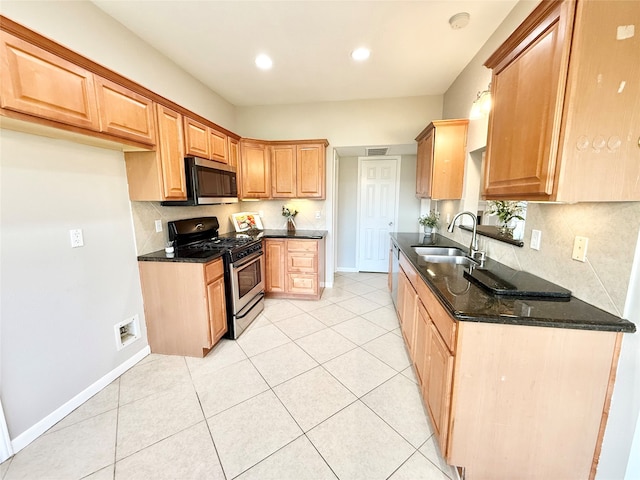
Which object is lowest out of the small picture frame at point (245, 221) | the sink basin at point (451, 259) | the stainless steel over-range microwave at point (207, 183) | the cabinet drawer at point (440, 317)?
the cabinet drawer at point (440, 317)

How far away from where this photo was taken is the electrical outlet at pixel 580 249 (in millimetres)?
1238

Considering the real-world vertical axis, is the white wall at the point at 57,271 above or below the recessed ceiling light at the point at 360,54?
below

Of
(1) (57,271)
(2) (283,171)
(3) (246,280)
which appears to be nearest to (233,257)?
(3) (246,280)

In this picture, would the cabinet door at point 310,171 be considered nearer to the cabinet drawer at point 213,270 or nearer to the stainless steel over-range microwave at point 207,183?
the stainless steel over-range microwave at point 207,183

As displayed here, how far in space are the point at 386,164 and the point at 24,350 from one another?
15.6 ft

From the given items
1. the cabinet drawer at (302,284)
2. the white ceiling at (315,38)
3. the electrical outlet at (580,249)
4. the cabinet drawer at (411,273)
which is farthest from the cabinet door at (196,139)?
the electrical outlet at (580,249)

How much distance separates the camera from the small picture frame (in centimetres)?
372

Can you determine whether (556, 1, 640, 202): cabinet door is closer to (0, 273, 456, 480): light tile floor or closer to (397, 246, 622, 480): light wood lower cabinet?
(397, 246, 622, 480): light wood lower cabinet

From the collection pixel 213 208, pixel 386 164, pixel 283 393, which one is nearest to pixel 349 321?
pixel 283 393

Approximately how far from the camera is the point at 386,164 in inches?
178

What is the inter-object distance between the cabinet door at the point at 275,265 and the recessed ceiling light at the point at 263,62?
209cm

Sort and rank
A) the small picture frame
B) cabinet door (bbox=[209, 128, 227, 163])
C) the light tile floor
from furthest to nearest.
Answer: the small picture frame, cabinet door (bbox=[209, 128, 227, 163]), the light tile floor

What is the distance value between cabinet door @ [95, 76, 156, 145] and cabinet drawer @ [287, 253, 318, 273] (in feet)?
6.92

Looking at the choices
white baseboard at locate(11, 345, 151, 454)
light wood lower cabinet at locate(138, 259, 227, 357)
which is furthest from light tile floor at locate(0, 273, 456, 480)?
light wood lower cabinet at locate(138, 259, 227, 357)
